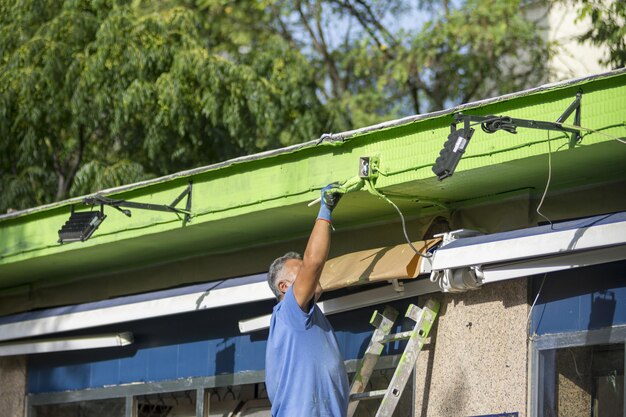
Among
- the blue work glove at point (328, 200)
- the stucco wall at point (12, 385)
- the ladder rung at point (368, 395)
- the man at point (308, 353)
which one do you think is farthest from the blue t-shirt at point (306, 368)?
the stucco wall at point (12, 385)

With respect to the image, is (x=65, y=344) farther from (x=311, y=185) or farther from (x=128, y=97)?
(x=128, y=97)

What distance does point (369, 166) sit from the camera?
24.3 feet

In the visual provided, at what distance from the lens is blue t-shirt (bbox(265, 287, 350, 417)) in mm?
6641

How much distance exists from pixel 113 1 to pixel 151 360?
854cm

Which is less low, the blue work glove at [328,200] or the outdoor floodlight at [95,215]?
the outdoor floodlight at [95,215]

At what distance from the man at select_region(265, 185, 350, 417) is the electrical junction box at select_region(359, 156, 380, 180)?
60cm

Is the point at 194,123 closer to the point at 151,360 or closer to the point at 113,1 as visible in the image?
the point at 113,1

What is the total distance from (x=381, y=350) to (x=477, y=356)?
0.74 meters

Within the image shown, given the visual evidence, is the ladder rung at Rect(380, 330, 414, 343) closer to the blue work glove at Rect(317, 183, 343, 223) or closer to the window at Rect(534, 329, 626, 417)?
the window at Rect(534, 329, 626, 417)

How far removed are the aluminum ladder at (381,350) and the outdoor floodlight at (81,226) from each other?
86.9 inches

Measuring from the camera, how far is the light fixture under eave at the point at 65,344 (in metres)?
9.81

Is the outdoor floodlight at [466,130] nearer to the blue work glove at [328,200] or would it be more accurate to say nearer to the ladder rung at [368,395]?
the blue work glove at [328,200]

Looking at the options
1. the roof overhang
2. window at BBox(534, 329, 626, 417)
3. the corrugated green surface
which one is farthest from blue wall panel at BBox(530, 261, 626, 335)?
the corrugated green surface

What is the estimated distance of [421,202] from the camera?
8008mm
